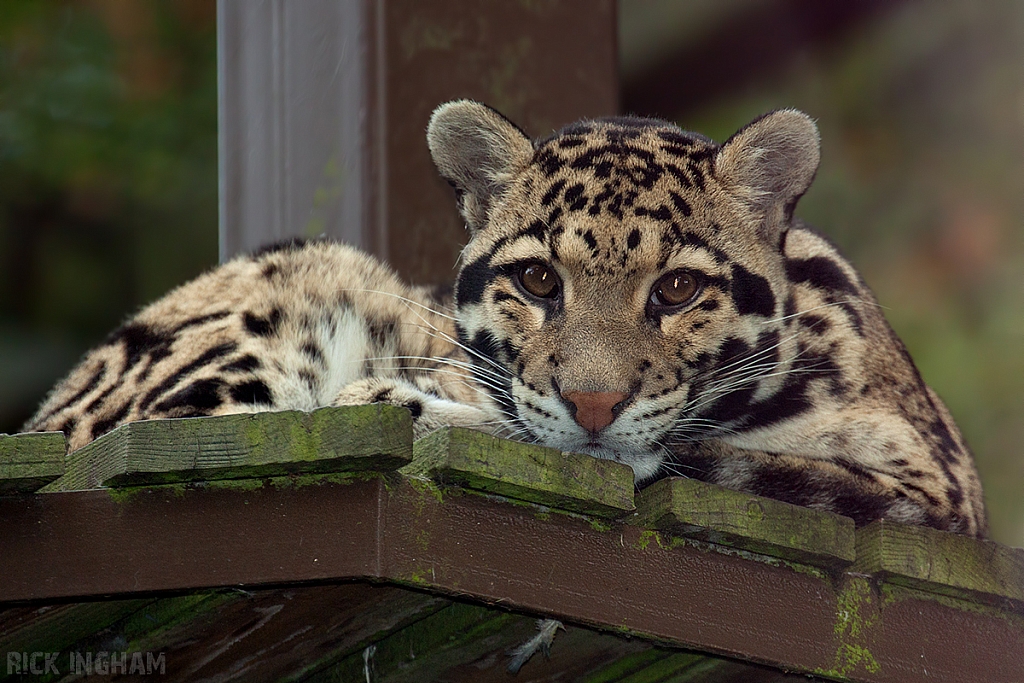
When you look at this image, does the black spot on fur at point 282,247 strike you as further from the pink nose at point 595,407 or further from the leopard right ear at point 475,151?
the pink nose at point 595,407

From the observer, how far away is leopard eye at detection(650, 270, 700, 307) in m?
4.20

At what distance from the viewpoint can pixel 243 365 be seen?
181 inches

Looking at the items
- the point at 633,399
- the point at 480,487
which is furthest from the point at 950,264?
the point at 480,487

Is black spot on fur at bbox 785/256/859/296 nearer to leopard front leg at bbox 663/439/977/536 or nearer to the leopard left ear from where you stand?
the leopard left ear

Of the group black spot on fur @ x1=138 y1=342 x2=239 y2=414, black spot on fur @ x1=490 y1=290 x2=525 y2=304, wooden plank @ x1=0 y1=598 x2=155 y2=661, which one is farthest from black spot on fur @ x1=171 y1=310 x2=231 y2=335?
wooden plank @ x1=0 y1=598 x2=155 y2=661

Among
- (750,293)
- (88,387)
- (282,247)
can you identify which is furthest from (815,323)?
(88,387)

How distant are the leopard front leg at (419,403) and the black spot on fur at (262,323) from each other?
0.33m

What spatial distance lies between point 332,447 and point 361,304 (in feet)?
7.24

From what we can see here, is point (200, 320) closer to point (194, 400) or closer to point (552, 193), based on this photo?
point (194, 400)

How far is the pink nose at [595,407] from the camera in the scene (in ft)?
12.7

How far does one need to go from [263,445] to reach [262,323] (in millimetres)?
1835

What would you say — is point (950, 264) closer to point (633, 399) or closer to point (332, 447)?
point (633, 399)

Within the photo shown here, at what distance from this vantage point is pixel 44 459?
3162 millimetres

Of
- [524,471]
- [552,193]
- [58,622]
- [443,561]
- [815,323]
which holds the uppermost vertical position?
[552,193]
